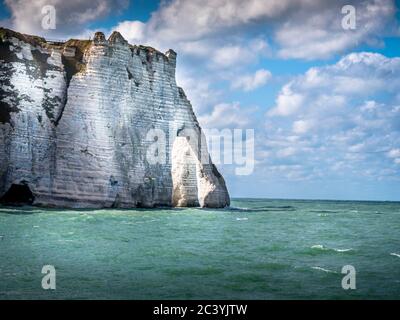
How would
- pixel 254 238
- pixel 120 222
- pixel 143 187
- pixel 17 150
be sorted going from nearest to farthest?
pixel 254 238, pixel 120 222, pixel 17 150, pixel 143 187

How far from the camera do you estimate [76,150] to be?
46.7 m

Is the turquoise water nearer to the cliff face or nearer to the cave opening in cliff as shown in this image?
the cave opening in cliff

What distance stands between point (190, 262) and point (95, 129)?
3219 cm

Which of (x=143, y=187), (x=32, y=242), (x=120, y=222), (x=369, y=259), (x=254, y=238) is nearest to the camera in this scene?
(x=369, y=259)

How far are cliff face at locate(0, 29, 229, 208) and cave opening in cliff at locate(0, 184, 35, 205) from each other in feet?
0.29

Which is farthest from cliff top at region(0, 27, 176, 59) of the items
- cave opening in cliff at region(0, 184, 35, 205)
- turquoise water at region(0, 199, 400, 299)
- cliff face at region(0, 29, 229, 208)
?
turquoise water at region(0, 199, 400, 299)

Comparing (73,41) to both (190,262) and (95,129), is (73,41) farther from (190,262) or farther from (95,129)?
(190,262)

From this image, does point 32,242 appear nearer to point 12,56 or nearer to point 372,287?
point 372,287

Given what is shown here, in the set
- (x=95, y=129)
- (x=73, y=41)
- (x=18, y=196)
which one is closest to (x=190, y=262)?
(x=18, y=196)

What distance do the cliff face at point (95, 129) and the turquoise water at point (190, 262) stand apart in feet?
52.1

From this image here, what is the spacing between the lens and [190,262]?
18.0 metres

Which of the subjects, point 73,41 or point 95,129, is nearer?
point 95,129

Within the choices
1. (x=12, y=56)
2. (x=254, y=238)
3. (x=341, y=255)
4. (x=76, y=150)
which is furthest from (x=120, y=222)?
(x=12, y=56)
